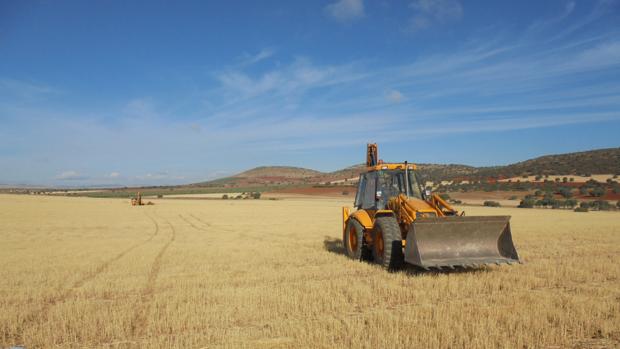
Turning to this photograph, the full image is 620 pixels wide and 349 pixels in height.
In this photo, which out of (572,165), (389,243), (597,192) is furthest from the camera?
(572,165)

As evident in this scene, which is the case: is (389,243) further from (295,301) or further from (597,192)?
(597,192)

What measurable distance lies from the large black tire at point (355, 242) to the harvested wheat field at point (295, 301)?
0.37 meters

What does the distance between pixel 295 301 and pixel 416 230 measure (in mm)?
2944

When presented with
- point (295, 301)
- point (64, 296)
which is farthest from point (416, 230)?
point (64, 296)

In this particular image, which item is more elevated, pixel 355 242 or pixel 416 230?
pixel 416 230

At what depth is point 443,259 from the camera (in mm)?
8828

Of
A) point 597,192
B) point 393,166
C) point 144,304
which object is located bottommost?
point 144,304

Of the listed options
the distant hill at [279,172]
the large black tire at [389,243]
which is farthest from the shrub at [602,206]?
the distant hill at [279,172]

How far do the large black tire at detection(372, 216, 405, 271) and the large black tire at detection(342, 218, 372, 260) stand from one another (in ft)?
2.42

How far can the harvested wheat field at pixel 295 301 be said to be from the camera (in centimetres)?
Answer: 532

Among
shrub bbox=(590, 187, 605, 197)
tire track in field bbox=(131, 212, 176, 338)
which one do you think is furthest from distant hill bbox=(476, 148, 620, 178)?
tire track in field bbox=(131, 212, 176, 338)

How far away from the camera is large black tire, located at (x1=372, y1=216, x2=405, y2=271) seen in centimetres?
906

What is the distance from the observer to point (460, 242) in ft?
29.8

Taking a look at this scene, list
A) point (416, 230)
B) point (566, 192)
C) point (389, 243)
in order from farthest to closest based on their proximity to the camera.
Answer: point (566, 192) → point (389, 243) → point (416, 230)
